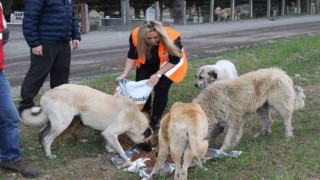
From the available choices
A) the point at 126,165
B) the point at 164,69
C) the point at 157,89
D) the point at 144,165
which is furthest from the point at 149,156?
the point at 164,69

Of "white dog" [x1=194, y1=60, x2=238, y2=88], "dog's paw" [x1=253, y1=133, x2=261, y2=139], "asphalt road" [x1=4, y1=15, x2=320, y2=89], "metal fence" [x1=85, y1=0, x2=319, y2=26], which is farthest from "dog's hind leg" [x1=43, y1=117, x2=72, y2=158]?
"metal fence" [x1=85, y1=0, x2=319, y2=26]

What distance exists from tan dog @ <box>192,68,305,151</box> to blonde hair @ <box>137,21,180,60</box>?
0.65m

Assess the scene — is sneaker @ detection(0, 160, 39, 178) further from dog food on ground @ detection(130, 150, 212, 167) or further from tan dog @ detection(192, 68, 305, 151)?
tan dog @ detection(192, 68, 305, 151)

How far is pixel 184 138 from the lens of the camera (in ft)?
13.3

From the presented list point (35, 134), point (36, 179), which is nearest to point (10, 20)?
point (35, 134)

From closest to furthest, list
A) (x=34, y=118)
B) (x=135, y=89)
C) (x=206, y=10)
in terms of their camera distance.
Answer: (x=34, y=118), (x=135, y=89), (x=206, y=10)

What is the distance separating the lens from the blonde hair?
5461 millimetres

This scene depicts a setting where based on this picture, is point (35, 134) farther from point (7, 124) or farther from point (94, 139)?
point (7, 124)

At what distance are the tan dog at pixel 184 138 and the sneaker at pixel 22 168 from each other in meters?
1.22

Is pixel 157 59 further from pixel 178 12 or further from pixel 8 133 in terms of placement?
pixel 178 12

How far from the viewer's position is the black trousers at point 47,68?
5.69m

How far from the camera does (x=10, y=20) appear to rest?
24.9 m

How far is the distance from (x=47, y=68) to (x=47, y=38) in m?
0.39

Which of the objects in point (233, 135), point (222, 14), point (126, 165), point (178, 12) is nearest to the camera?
point (126, 165)
